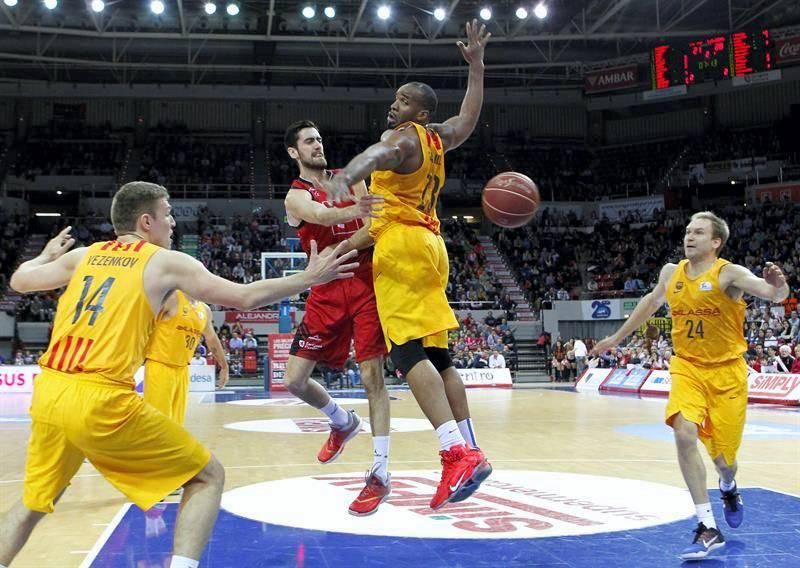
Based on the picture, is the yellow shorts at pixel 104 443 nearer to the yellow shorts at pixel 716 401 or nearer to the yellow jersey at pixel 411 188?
the yellow jersey at pixel 411 188

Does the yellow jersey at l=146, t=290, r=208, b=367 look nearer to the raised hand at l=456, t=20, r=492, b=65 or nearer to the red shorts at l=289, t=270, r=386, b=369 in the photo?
the red shorts at l=289, t=270, r=386, b=369

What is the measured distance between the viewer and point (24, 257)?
98.3 ft

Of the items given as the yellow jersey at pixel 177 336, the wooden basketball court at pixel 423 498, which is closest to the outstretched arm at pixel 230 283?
the wooden basketball court at pixel 423 498

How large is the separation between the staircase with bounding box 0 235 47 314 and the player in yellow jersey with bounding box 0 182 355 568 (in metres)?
25.2

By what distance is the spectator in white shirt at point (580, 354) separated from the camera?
84.5ft

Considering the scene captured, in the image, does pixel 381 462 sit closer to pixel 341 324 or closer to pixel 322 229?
pixel 341 324

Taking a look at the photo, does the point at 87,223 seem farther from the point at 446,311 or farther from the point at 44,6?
the point at 446,311

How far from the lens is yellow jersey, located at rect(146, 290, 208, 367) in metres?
6.37

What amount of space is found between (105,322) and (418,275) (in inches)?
70.7

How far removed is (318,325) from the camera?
5621mm

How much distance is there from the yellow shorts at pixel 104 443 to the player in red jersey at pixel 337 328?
1647mm

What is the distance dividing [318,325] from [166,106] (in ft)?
112

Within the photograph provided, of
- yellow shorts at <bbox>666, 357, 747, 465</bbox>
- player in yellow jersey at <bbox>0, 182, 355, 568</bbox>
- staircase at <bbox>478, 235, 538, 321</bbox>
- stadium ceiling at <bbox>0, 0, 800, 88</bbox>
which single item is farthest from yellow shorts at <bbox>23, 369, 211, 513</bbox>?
staircase at <bbox>478, 235, 538, 321</bbox>

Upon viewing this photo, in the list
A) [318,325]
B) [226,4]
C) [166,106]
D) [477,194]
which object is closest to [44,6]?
[226,4]
